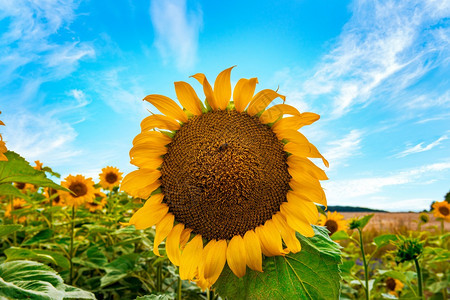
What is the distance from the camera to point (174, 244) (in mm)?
1379

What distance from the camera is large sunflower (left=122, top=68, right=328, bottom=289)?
1.28 metres

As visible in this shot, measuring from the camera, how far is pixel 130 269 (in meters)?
2.35

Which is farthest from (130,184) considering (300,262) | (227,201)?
(300,262)

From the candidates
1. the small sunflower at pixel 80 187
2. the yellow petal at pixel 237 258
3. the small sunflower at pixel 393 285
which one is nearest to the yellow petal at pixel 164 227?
the yellow petal at pixel 237 258

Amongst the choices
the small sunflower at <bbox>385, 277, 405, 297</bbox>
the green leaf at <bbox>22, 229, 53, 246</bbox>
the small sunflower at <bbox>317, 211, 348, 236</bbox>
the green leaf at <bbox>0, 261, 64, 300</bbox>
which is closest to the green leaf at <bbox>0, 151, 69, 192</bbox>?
the green leaf at <bbox>0, 261, 64, 300</bbox>

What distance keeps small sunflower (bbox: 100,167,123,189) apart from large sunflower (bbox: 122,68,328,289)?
3.67 metres

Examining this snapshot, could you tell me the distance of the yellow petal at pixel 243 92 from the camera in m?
1.30

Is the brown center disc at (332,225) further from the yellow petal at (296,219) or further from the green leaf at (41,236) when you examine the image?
the green leaf at (41,236)

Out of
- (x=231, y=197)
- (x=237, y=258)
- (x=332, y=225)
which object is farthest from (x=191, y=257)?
(x=332, y=225)

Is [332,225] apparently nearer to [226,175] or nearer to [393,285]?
[393,285]

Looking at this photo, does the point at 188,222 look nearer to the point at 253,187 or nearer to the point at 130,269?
the point at 253,187

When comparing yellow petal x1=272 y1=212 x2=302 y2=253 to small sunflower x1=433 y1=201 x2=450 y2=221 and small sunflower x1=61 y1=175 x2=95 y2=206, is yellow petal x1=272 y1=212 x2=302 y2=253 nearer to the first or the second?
small sunflower x1=61 y1=175 x2=95 y2=206

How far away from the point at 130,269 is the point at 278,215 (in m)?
1.46

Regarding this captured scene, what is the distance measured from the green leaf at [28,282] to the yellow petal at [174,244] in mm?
413
